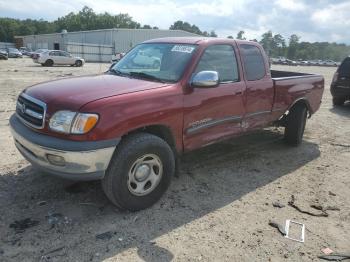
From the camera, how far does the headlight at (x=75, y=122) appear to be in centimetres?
343

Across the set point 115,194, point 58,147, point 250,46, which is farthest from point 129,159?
point 250,46

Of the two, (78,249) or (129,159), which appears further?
(129,159)

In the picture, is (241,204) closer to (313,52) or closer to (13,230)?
(13,230)

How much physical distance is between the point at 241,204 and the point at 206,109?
4.07 ft

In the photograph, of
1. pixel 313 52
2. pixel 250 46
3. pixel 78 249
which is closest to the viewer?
pixel 78 249

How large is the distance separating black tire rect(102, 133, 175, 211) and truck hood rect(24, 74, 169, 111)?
0.54 meters

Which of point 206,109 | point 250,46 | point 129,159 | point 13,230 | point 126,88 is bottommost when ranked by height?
point 13,230

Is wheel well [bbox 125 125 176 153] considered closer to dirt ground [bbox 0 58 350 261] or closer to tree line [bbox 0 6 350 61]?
dirt ground [bbox 0 58 350 261]

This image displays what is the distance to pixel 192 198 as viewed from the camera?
444 centimetres

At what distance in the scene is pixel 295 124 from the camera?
664cm

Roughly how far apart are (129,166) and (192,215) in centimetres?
93

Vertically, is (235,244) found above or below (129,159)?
below

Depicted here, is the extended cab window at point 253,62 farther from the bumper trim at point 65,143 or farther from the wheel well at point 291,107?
the bumper trim at point 65,143

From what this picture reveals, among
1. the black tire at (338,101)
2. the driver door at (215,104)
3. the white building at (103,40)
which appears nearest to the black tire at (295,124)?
the driver door at (215,104)
